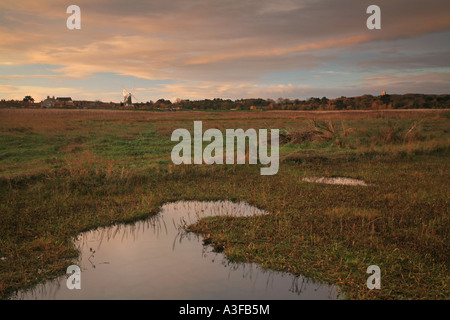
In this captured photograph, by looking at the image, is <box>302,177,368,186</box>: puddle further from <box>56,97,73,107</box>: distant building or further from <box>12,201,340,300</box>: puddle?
<box>56,97,73,107</box>: distant building

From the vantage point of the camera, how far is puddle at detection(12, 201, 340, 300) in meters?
5.31

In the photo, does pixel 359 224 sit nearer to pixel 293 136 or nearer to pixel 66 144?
pixel 293 136

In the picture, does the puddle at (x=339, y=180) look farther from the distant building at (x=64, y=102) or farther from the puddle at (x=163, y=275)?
the distant building at (x=64, y=102)

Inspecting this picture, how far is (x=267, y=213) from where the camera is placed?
29.1 ft

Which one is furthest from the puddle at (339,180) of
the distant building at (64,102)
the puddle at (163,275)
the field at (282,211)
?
the distant building at (64,102)

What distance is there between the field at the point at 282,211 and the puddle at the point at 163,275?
256 mm

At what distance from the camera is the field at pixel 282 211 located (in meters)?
5.82

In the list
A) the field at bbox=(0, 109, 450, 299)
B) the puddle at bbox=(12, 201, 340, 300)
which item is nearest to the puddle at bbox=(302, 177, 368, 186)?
the field at bbox=(0, 109, 450, 299)

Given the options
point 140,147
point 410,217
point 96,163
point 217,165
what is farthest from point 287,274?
point 140,147

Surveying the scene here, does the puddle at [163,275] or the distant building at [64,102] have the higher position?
the distant building at [64,102]

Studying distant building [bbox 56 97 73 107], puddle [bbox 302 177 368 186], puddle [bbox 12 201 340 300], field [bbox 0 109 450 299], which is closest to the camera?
puddle [bbox 12 201 340 300]

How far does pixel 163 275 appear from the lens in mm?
5906

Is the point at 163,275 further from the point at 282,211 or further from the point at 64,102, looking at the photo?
the point at 64,102

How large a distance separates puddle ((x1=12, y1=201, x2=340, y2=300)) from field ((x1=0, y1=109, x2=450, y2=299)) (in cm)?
26
